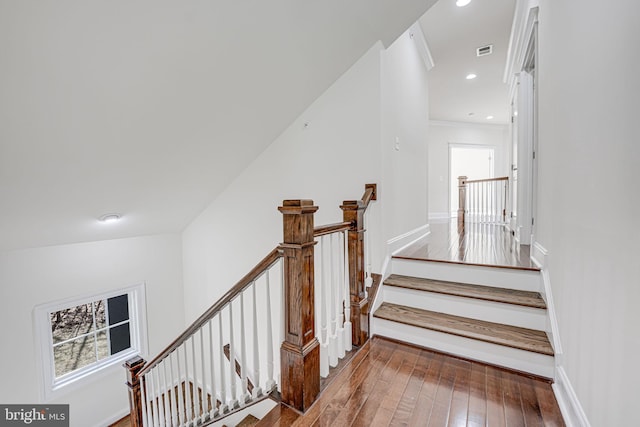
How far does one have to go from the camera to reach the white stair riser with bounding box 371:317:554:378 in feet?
6.02

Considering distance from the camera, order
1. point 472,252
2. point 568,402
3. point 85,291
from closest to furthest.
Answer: point 568,402 < point 472,252 < point 85,291

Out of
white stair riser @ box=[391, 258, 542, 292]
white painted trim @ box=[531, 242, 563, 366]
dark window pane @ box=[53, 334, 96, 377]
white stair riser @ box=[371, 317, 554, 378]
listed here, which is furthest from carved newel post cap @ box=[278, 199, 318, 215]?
dark window pane @ box=[53, 334, 96, 377]

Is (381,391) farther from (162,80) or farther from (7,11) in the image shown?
(7,11)

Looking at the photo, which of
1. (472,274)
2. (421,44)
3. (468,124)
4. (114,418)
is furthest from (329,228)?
(468,124)

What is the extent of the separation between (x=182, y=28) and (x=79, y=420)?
4553mm

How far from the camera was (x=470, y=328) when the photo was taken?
2.12m

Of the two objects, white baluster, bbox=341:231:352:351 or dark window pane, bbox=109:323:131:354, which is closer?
white baluster, bbox=341:231:352:351

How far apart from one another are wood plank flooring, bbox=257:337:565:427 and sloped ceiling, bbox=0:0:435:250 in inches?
87.6

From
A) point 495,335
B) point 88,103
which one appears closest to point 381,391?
point 495,335

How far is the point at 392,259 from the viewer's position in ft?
9.21

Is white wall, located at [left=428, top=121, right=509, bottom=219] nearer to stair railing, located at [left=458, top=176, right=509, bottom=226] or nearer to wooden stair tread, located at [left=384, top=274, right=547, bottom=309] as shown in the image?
stair railing, located at [left=458, top=176, right=509, bottom=226]

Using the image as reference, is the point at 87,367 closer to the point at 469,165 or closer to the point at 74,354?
the point at 74,354

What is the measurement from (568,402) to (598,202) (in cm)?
104
